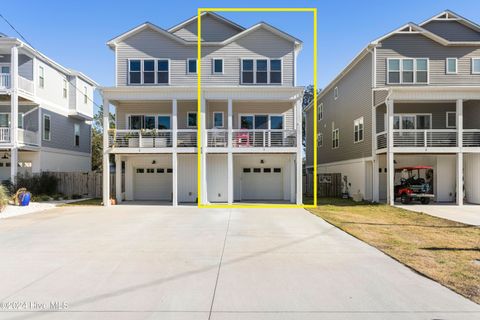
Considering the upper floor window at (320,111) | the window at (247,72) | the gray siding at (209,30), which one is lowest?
the upper floor window at (320,111)

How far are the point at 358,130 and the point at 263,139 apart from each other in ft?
26.0

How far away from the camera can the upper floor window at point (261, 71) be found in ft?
65.0

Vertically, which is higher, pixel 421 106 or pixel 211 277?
pixel 421 106

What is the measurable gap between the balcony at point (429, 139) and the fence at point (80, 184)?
17456 millimetres

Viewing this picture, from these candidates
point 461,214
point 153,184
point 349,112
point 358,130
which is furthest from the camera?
point 349,112

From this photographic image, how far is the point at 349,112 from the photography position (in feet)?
76.7

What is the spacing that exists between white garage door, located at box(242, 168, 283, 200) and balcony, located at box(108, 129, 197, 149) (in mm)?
4031

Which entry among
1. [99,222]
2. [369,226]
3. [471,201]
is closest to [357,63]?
[471,201]

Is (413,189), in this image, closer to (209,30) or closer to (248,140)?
(248,140)

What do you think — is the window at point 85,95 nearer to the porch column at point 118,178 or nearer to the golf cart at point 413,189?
the porch column at point 118,178

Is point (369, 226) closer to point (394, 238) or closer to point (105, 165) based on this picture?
point (394, 238)

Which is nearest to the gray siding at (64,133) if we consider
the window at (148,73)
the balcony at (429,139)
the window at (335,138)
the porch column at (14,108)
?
the porch column at (14,108)

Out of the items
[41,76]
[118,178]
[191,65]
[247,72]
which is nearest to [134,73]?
[191,65]

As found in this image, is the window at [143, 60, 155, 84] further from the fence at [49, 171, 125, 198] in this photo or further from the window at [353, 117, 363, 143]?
the window at [353, 117, 363, 143]
